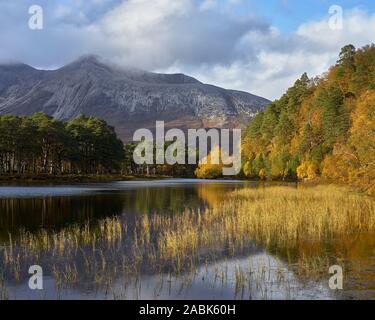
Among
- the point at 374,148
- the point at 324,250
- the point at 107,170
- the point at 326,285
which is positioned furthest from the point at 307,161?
the point at 107,170

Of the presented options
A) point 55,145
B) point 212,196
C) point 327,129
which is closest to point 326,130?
point 327,129

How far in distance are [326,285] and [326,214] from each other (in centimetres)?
1582

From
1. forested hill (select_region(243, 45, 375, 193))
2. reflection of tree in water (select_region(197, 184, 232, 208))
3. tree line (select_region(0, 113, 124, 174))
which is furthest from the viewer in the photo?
tree line (select_region(0, 113, 124, 174))

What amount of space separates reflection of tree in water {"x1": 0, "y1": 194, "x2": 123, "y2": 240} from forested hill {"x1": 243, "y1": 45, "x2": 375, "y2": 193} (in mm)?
22577

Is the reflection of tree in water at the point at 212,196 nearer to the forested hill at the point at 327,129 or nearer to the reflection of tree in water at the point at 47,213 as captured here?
the reflection of tree in water at the point at 47,213

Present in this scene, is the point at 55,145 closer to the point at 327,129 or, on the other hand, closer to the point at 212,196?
the point at 212,196

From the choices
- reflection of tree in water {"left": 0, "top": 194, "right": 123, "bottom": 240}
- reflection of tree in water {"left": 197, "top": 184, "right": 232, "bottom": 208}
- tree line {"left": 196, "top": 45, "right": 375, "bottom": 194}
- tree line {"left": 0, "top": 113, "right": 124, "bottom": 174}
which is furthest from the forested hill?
tree line {"left": 0, "top": 113, "right": 124, "bottom": 174}

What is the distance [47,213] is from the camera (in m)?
37.3

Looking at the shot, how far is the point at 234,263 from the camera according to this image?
1939cm

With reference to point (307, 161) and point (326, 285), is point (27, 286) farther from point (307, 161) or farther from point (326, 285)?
point (307, 161)

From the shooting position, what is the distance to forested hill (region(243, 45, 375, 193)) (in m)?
40.2

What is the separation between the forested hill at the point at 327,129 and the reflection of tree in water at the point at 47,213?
22577 mm

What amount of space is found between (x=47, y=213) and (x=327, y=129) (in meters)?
54.5

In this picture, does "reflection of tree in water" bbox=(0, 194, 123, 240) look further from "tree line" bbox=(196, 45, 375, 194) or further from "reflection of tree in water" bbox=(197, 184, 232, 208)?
"tree line" bbox=(196, 45, 375, 194)
